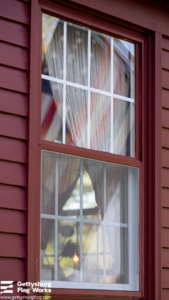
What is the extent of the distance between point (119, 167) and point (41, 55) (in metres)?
1.07

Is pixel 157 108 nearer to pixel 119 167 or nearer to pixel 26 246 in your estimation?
pixel 119 167

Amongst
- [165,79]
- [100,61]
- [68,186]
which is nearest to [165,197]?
[68,186]

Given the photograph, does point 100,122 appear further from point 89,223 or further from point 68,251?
point 68,251

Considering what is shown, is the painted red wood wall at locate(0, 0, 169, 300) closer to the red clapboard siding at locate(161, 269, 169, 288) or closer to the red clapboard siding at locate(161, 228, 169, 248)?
the red clapboard siding at locate(161, 269, 169, 288)

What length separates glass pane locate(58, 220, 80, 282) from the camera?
3074mm

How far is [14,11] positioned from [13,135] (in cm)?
91

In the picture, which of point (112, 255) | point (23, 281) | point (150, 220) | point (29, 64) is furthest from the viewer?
point (150, 220)

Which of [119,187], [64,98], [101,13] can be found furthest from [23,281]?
[101,13]

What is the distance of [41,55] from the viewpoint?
3.28 meters

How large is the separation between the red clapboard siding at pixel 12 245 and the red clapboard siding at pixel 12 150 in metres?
0.50

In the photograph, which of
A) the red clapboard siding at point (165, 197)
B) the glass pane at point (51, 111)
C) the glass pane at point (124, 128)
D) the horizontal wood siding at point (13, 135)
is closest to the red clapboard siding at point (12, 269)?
the horizontal wood siding at point (13, 135)

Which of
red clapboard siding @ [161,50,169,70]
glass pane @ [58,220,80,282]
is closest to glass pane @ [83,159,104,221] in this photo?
glass pane @ [58,220,80,282]

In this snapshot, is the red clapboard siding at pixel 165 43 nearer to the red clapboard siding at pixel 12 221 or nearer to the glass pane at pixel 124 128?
the glass pane at pixel 124 128

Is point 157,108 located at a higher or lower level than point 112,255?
higher
